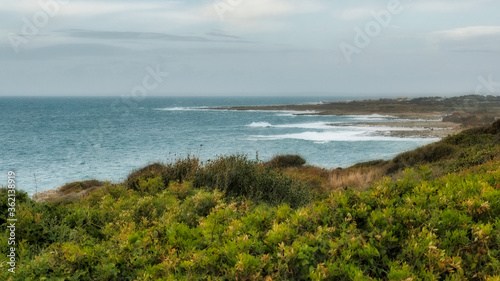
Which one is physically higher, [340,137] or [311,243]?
[311,243]

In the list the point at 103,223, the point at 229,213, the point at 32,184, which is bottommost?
the point at 32,184

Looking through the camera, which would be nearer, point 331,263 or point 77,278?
point 331,263

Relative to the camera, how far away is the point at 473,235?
3.16 metres

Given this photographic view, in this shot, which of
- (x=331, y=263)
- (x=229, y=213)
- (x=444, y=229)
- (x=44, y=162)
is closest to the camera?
(x=331, y=263)

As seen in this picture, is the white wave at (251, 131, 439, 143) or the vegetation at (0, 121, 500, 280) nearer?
the vegetation at (0, 121, 500, 280)

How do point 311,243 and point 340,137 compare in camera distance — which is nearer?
point 311,243

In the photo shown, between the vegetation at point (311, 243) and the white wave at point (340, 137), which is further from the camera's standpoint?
the white wave at point (340, 137)

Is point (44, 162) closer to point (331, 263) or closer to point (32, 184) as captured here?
point (32, 184)

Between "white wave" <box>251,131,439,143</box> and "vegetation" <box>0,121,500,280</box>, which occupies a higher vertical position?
"vegetation" <box>0,121,500,280</box>

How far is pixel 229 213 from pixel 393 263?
204cm

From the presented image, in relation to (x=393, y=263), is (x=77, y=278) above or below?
below

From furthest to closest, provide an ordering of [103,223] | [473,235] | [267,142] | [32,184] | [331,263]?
[267,142] → [32,184] → [103,223] → [473,235] → [331,263]

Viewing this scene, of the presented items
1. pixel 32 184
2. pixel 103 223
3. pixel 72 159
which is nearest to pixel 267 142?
pixel 72 159

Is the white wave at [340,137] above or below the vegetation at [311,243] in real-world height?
below
